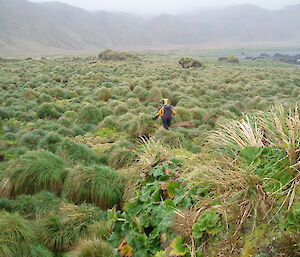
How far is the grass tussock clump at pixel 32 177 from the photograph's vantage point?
5895 millimetres

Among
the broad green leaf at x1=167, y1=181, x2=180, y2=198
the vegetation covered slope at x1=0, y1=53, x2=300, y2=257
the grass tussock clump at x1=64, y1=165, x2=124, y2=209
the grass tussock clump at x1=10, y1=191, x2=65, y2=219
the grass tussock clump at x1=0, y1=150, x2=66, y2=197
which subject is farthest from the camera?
the grass tussock clump at x1=0, y1=150, x2=66, y2=197

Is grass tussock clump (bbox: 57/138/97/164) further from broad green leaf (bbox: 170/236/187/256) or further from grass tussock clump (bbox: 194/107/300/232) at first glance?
broad green leaf (bbox: 170/236/187/256)

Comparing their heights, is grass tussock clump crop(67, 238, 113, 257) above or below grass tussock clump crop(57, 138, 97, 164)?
above

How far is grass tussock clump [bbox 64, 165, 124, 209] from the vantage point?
220 inches

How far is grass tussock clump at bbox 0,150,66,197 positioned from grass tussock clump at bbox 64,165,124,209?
31 centimetres

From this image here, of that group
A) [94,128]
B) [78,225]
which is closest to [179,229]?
[78,225]

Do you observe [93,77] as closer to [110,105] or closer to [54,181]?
[110,105]

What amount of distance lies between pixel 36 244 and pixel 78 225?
74 centimetres

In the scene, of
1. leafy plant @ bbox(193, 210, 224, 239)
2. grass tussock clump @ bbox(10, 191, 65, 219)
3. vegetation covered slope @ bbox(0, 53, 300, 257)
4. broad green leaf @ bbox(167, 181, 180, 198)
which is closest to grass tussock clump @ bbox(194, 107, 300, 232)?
vegetation covered slope @ bbox(0, 53, 300, 257)

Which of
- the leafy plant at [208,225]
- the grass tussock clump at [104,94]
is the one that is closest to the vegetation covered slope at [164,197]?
the leafy plant at [208,225]

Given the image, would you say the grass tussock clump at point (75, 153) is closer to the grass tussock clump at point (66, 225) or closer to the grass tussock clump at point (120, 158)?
the grass tussock clump at point (120, 158)

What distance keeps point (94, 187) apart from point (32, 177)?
1422mm

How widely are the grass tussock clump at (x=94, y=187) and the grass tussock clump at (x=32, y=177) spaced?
0.31 m

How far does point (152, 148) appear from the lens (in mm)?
5582
